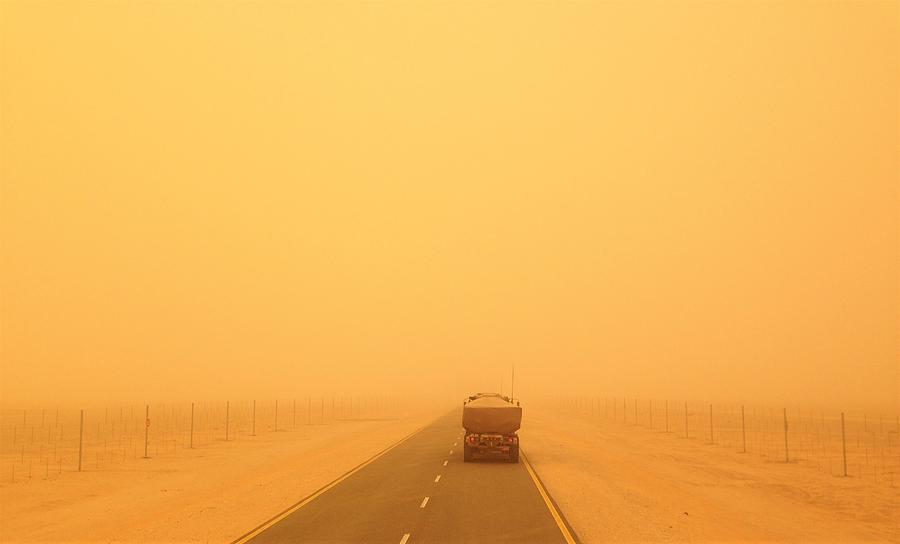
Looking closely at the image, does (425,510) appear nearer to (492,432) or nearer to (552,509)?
(552,509)

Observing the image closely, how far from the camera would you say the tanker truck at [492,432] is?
37.1m

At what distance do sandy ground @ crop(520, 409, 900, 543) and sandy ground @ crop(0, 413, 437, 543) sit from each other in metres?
9.81

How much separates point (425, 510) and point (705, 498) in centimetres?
1222

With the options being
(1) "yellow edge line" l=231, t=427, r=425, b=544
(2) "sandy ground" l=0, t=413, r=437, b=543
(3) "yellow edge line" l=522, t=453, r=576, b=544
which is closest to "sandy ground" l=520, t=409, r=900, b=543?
(3) "yellow edge line" l=522, t=453, r=576, b=544

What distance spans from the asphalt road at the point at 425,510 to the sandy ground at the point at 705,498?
1282 mm

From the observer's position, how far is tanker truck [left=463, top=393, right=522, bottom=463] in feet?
122

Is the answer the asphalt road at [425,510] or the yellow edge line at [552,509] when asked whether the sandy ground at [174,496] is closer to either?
the asphalt road at [425,510]

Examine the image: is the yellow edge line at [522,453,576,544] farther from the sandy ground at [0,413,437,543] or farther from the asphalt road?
the sandy ground at [0,413,437,543]

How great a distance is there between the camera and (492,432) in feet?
122

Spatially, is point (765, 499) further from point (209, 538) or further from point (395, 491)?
point (209, 538)

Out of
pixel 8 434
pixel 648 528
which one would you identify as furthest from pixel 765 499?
pixel 8 434

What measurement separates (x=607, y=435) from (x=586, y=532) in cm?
4669

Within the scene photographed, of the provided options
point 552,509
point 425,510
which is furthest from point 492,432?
point 425,510

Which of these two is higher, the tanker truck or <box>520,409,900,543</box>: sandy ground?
the tanker truck
